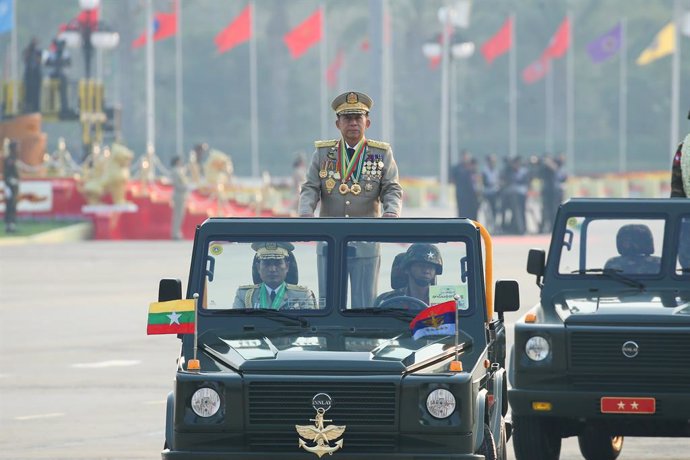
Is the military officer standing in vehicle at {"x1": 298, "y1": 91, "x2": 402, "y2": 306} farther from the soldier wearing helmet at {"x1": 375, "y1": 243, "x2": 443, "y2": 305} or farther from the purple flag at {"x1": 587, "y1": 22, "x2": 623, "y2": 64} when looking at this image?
the purple flag at {"x1": 587, "y1": 22, "x2": 623, "y2": 64}

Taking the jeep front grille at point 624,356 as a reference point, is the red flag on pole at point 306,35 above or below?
above

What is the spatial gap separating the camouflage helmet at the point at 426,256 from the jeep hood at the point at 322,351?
1.63 feet

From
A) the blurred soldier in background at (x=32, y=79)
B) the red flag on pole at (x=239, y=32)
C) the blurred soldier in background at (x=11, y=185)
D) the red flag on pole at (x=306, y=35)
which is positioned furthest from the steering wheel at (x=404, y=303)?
the red flag on pole at (x=306, y=35)

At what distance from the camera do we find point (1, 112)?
49719 mm

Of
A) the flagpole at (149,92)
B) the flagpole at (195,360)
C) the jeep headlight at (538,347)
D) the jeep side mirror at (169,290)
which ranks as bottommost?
the jeep headlight at (538,347)

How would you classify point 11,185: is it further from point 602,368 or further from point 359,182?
point 602,368

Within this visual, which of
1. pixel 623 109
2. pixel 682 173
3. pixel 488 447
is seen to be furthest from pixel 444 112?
pixel 488 447

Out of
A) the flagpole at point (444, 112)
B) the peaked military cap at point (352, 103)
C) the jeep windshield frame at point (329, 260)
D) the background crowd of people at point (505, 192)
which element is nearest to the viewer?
the jeep windshield frame at point (329, 260)

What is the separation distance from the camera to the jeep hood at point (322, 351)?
25.5ft

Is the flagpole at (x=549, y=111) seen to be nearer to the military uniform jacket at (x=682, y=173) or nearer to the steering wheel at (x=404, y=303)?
the military uniform jacket at (x=682, y=173)

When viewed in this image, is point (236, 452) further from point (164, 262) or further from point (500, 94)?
point (500, 94)

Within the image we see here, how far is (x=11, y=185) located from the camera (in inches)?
1563

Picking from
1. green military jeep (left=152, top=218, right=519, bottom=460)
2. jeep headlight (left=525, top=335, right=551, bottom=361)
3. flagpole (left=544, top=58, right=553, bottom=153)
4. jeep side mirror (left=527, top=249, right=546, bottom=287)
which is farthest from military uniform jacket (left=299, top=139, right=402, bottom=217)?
flagpole (left=544, top=58, right=553, bottom=153)

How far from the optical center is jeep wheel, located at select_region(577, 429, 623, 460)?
424 inches
